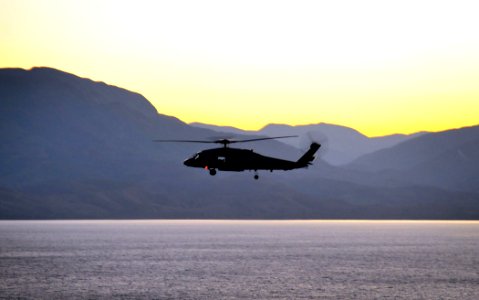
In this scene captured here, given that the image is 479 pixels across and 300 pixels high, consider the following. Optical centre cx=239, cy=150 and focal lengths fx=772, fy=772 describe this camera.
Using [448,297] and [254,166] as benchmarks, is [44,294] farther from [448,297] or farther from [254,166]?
[448,297]

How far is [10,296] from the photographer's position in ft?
624

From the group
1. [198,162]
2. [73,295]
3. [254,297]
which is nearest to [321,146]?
[198,162]

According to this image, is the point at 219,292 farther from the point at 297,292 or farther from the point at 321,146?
the point at 321,146

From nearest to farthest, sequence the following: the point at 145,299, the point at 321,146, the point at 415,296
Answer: the point at 321,146 → the point at 145,299 → the point at 415,296

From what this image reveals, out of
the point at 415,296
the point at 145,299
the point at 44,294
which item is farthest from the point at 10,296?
the point at 415,296

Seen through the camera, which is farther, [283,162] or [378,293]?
[378,293]

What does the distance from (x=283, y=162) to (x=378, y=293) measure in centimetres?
7288

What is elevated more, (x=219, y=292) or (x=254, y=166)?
(x=254, y=166)

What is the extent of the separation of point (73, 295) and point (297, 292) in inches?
2226

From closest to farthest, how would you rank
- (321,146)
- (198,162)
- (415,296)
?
(198,162)
(321,146)
(415,296)

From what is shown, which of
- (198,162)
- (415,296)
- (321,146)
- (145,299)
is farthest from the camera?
(415,296)

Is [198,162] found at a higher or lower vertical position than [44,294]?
higher

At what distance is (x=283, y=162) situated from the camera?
13938 cm

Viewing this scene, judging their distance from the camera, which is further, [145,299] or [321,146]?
[145,299]
